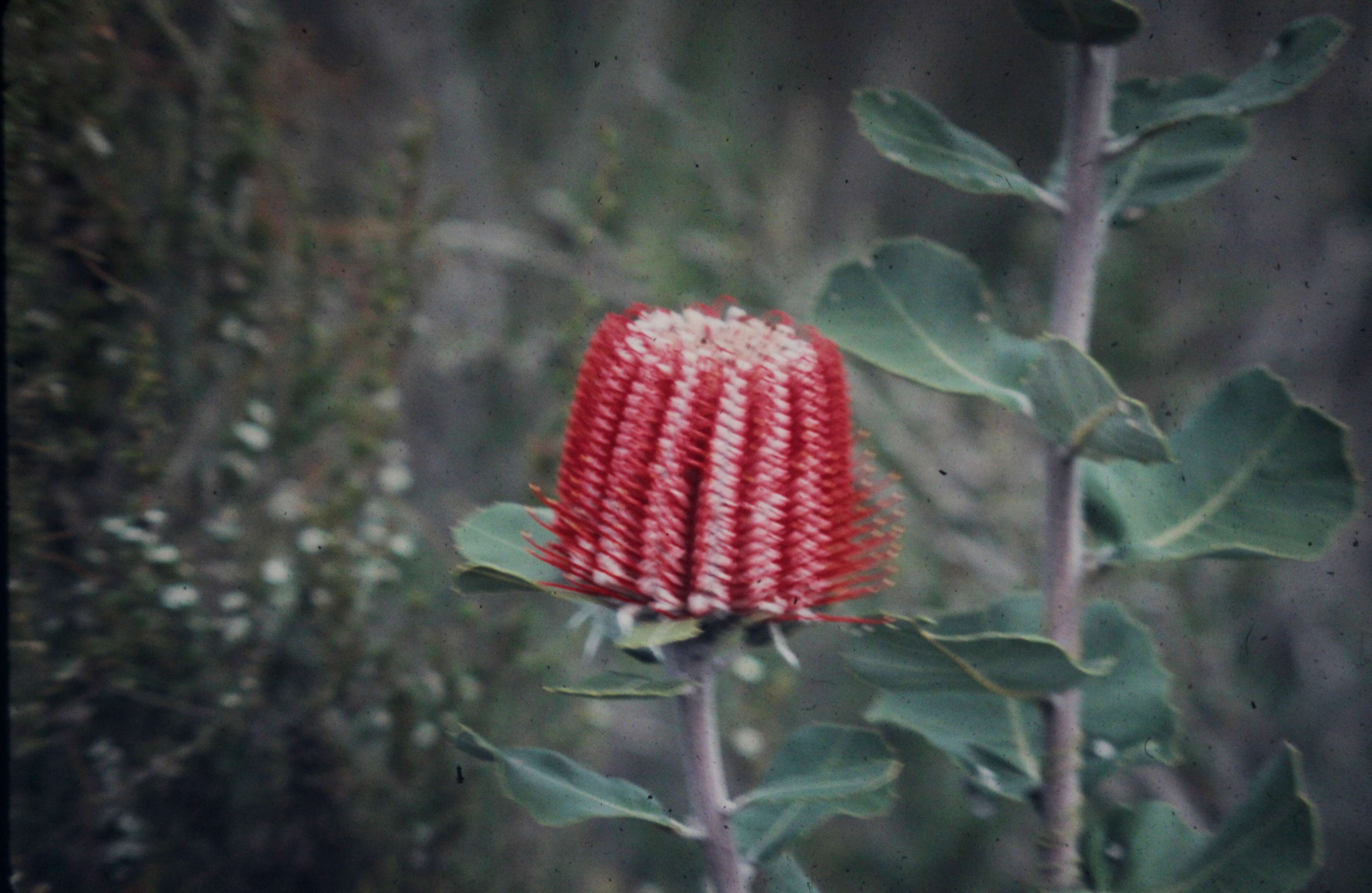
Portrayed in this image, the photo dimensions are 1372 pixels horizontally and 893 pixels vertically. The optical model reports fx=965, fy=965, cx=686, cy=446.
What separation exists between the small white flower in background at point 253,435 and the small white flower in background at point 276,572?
16 cm

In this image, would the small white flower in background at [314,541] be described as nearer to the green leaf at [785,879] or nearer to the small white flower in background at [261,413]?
the small white flower in background at [261,413]

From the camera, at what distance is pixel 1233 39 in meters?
1.74

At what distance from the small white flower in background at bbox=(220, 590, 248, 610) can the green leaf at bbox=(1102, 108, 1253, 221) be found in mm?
1144

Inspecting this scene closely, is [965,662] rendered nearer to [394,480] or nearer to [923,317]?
[923,317]

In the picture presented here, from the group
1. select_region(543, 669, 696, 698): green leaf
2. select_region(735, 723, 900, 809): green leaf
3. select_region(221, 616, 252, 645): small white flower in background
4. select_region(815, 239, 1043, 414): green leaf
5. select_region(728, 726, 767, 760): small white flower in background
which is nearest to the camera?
select_region(543, 669, 696, 698): green leaf

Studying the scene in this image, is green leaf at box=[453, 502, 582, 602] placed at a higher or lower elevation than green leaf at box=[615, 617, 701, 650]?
higher

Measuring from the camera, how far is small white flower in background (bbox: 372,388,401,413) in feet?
4.62

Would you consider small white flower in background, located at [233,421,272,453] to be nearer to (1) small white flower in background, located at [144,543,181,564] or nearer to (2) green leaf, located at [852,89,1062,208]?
(1) small white flower in background, located at [144,543,181,564]

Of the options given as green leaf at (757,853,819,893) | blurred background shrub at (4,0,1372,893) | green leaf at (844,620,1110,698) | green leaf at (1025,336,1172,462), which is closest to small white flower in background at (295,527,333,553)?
blurred background shrub at (4,0,1372,893)

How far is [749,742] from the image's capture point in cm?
154

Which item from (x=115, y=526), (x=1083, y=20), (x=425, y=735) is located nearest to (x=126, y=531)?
(x=115, y=526)

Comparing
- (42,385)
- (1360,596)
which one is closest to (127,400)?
(42,385)

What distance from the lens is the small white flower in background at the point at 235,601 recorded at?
1.28 metres

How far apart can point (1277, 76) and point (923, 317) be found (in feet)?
1.05
